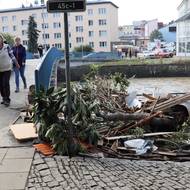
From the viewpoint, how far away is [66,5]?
20.5 feet

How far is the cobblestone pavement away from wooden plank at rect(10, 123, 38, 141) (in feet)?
2.94

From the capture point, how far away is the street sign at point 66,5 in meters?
6.21

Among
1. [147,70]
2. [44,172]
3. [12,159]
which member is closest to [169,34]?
[147,70]

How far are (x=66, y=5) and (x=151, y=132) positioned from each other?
359 centimetres

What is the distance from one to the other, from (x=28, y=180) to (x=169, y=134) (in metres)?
3.63

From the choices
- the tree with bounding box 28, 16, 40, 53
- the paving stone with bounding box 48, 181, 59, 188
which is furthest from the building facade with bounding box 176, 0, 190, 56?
the paving stone with bounding box 48, 181, 59, 188

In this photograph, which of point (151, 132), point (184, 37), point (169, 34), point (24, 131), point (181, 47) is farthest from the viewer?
point (169, 34)

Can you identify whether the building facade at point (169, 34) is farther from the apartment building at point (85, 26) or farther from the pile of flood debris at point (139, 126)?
the pile of flood debris at point (139, 126)

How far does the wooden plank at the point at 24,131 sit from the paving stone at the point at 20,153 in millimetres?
433

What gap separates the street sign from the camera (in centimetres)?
621

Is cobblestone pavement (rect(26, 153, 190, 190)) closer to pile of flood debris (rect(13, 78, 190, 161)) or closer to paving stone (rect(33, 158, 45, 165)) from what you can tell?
paving stone (rect(33, 158, 45, 165))

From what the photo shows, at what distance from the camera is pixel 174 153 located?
7.26 m

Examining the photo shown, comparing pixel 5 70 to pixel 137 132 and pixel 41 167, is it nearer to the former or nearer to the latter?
pixel 137 132

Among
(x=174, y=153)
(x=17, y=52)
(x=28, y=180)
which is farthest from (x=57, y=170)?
(x=17, y=52)
